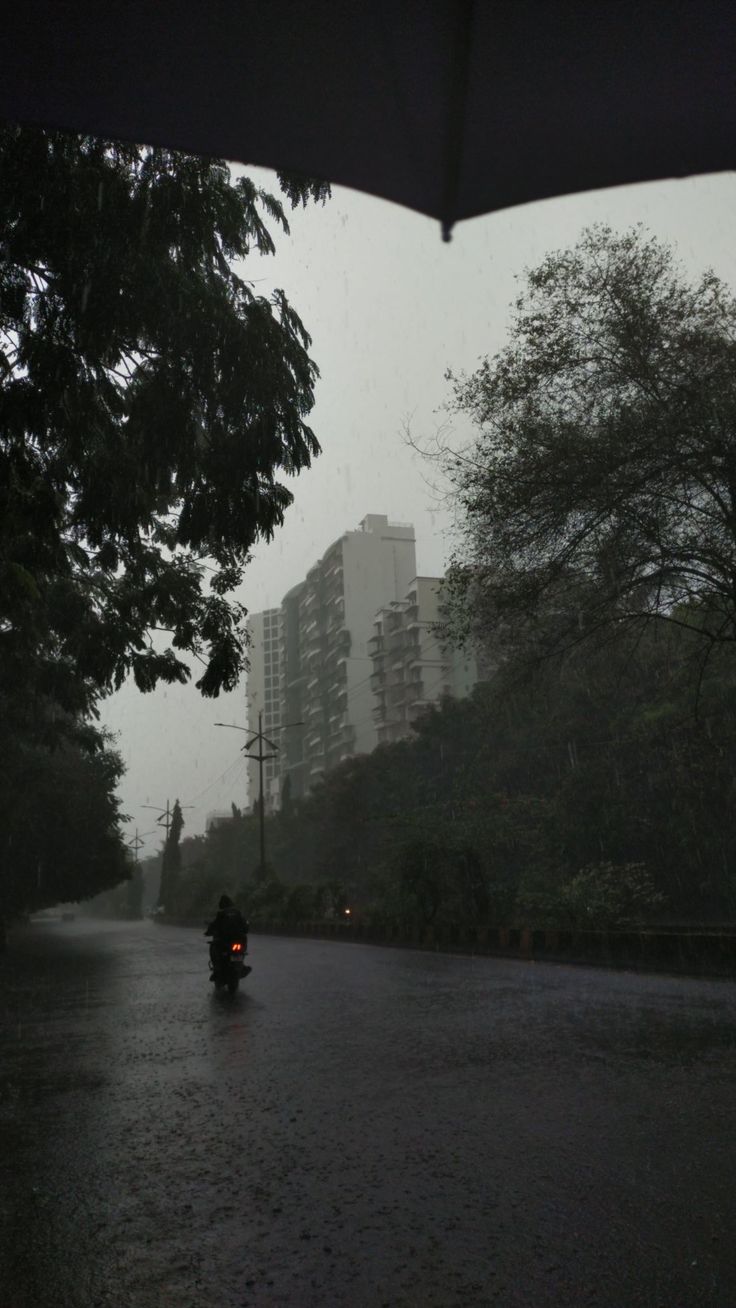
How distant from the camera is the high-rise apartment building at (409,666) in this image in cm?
8212

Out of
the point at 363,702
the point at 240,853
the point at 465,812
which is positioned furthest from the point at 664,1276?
the point at 363,702

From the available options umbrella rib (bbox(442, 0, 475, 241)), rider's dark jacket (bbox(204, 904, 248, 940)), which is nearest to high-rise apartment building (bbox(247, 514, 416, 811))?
rider's dark jacket (bbox(204, 904, 248, 940))

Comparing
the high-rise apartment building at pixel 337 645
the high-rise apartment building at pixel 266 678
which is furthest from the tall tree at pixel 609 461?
the high-rise apartment building at pixel 266 678

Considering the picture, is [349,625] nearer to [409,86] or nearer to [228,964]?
[228,964]

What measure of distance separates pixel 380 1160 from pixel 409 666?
260 feet

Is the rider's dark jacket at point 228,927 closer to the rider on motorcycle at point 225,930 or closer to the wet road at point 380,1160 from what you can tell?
the rider on motorcycle at point 225,930

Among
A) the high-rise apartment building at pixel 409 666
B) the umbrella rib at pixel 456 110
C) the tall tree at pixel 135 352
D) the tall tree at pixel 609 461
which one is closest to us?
the umbrella rib at pixel 456 110

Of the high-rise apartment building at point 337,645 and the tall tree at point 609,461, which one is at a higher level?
the high-rise apartment building at point 337,645

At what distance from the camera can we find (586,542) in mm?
13906

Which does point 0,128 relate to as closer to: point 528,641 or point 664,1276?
point 664,1276

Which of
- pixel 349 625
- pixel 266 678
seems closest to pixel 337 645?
pixel 349 625

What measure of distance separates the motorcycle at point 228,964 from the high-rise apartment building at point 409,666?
208ft

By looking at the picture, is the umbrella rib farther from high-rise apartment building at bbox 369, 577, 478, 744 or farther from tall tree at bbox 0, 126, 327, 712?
high-rise apartment building at bbox 369, 577, 478, 744

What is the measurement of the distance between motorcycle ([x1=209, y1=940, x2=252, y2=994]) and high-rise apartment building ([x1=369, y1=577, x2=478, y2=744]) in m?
63.3
